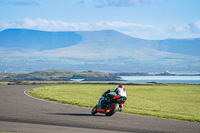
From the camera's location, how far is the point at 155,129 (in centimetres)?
1730

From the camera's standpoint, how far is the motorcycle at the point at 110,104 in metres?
21.0

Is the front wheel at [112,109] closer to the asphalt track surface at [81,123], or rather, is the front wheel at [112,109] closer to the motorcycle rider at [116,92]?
the asphalt track surface at [81,123]

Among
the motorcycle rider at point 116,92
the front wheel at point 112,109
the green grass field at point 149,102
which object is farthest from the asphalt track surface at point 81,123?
the green grass field at point 149,102

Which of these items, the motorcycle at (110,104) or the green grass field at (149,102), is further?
the green grass field at (149,102)

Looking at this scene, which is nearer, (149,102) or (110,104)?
(110,104)

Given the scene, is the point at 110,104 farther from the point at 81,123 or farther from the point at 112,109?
the point at 81,123

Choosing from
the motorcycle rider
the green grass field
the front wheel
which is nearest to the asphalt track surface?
the front wheel

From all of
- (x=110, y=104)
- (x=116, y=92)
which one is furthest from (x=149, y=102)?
(x=116, y=92)

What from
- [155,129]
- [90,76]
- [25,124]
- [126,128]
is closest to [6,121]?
[25,124]

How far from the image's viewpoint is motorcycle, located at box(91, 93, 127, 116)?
21.0 metres

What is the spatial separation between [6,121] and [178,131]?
7.87m

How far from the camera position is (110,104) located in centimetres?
2145

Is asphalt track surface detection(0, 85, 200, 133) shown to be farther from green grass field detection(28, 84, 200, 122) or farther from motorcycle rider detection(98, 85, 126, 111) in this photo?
green grass field detection(28, 84, 200, 122)

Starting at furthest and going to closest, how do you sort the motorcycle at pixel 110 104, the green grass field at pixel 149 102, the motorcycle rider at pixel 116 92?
the green grass field at pixel 149 102 → the motorcycle rider at pixel 116 92 → the motorcycle at pixel 110 104
